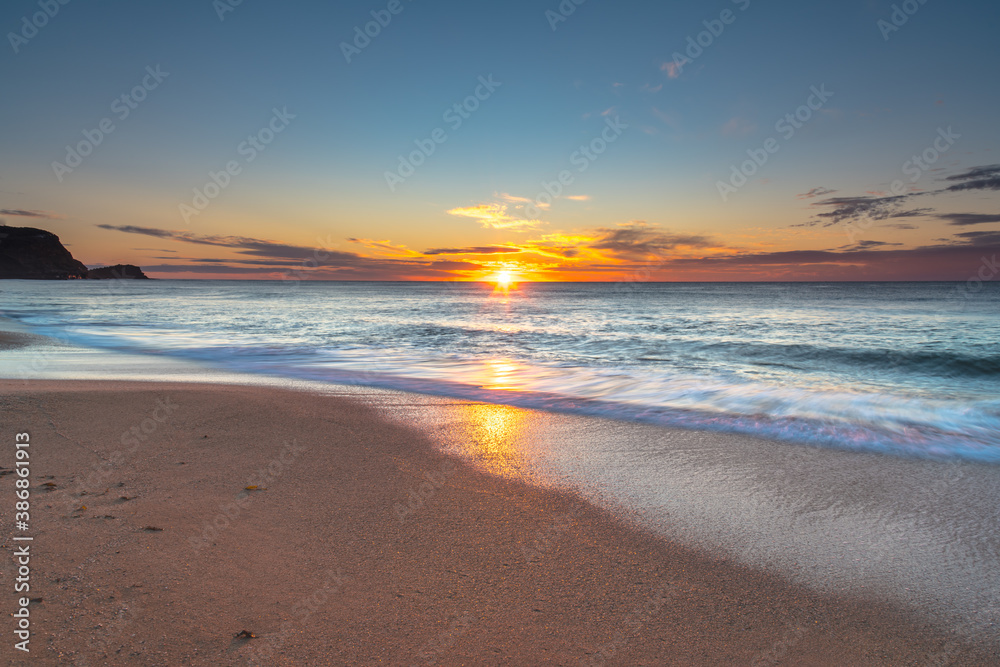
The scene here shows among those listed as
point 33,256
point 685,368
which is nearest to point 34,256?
point 33,256

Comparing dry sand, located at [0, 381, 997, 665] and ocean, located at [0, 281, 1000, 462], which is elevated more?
dry sand, located at [0, 381, 997, 665]

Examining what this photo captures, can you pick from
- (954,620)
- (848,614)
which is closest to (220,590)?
(848,614)

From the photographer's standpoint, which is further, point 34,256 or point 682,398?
point 34,256

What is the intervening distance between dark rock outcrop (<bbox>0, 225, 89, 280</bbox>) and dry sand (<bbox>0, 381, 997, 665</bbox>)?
640ft

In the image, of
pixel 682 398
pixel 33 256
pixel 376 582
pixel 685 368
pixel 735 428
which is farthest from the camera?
pixel 33 256

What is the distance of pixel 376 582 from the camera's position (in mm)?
2732

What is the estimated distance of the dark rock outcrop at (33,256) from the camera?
145 m

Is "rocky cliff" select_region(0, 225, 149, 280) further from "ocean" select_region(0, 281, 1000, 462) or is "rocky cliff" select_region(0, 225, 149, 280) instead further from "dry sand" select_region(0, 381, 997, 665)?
"dry sand" select_region(0, 381, 997, 665)

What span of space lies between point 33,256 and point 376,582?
19966cm

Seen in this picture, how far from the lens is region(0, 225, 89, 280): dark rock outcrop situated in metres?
145

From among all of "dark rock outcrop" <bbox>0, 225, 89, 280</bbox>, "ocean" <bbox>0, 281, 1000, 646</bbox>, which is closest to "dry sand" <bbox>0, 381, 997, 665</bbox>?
"ocean" <bbox>0, 281, 1000, 646</bbox>

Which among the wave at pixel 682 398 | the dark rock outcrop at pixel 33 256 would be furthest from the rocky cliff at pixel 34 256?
the wave at pixel 682 398

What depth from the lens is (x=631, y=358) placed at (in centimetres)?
1468

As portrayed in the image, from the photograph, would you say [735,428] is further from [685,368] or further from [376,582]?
[685,368]
